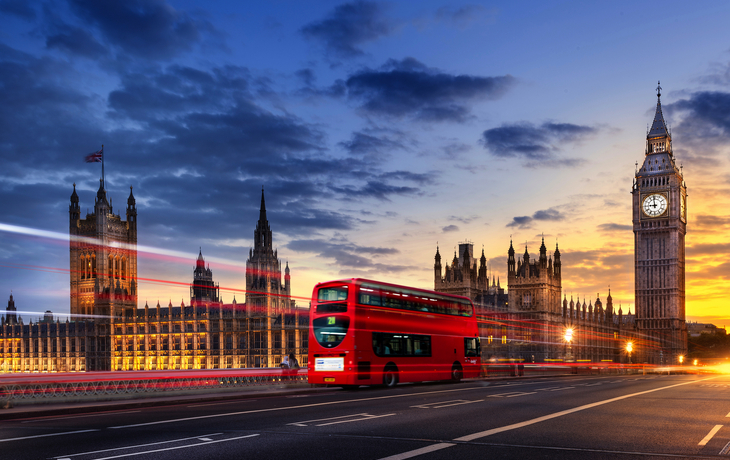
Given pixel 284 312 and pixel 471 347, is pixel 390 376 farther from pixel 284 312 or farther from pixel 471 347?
pixel 284 312

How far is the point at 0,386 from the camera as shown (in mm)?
20281

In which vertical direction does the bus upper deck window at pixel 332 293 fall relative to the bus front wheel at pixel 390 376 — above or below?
above

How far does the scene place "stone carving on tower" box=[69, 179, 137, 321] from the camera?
134 m

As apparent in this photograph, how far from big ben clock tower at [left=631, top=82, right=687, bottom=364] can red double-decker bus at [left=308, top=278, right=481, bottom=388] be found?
9933cm

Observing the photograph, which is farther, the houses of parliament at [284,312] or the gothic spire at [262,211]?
the gothic spire at [262,211]

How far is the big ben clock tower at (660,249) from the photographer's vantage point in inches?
4638

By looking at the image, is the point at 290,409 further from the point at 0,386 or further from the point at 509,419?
the point at 0,386

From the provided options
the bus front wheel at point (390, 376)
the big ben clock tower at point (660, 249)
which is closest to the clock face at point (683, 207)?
the big ben clock tower at point (660, 249)

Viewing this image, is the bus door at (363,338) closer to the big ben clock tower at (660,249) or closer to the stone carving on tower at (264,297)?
the stone carving on tower at (264,297)

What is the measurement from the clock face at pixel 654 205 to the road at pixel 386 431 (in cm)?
11256

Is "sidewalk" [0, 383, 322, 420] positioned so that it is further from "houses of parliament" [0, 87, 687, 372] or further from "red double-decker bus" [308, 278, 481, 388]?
"houses of parliament" [0, 87, 687, 372]

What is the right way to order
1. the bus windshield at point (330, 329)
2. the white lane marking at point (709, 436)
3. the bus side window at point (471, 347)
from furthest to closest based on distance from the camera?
the bus side window at point (471, 347), the bus windshield at point (330, 329), the white lane marking at point (709, 436)

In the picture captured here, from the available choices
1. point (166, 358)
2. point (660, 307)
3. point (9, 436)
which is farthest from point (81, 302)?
point (9, 436)

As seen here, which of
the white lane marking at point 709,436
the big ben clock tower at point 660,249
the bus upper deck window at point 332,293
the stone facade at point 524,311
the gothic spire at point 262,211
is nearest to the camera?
the white lane marking at point 709,436
